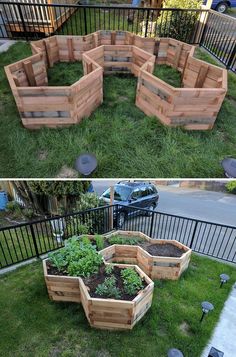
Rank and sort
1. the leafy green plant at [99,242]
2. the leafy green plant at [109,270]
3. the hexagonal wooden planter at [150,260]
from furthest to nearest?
1. the leafy green plant at [99,242]
2. the hexagonal wooden planter at [150,260]
3. the leafy green plant at [109,270]

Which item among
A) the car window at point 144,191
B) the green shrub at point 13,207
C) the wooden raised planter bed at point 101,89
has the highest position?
the wooden raised planter bed at point 101,89

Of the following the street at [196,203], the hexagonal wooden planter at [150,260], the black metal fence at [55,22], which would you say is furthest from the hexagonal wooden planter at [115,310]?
the black metal fence at [55,22]

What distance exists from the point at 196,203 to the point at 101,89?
599 cm

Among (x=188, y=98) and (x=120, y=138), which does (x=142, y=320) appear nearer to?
(x=120, y=138)

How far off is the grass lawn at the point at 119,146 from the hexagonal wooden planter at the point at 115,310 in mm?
1798

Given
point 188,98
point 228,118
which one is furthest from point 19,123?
point 228,118

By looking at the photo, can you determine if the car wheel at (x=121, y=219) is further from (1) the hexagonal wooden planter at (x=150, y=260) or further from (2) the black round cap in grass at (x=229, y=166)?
(2) the black round cap in grass at (x=229, y=166)

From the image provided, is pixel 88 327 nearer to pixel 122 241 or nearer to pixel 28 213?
pixel 122 241

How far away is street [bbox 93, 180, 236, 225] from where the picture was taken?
8.34m

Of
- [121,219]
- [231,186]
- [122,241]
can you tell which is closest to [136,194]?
[121,219]

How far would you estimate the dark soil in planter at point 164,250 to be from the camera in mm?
4562

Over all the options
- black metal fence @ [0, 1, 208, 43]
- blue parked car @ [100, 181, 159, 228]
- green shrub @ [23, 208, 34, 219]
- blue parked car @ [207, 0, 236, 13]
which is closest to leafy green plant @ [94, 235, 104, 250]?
blue parked car @ [100, 181, 159, 228]

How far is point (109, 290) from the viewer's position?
10.8 ft

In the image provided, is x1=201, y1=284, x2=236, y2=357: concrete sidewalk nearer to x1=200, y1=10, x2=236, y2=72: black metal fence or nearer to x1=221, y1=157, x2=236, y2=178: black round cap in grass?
x1=221, y1=157, x2=236, y2=178: black round cap in grass
